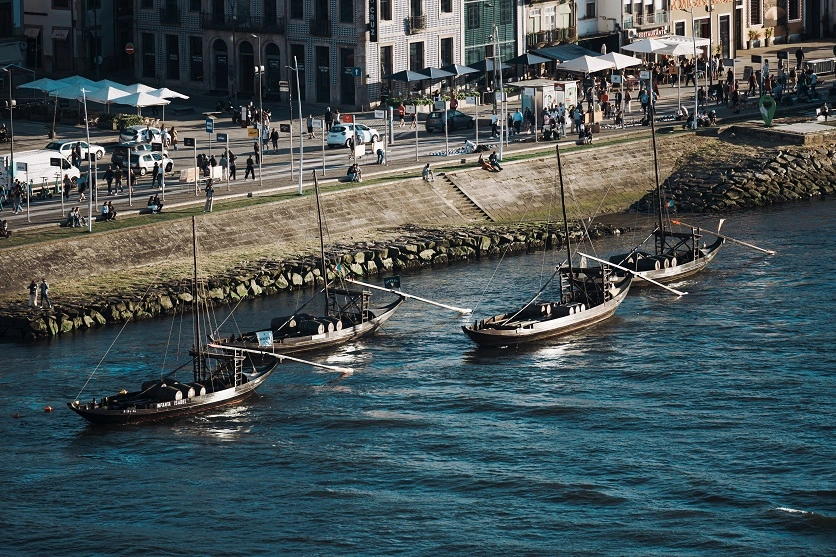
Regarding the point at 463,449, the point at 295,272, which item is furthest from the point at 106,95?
the point at 463,449

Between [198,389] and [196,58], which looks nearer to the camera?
[198,389]

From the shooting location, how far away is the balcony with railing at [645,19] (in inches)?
5251

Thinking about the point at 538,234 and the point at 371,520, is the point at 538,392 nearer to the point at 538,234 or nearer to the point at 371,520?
the point at 371,520

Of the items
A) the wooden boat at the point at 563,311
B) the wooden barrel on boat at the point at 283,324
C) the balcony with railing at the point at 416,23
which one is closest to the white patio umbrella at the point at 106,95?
the balcony with railing at the point at 416,23

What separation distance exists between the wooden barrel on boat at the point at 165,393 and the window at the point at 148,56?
214 ft

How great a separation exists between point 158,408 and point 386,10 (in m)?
57.1

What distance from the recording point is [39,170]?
95562 mm

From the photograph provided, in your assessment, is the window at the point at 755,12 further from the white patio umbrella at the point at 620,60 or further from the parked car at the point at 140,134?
the parked car at the point at 140,134

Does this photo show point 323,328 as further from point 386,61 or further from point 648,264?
point 386,61

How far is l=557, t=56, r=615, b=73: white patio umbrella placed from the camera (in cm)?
11850

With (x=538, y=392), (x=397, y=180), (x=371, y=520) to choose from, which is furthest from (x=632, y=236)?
(x=371, y=520)

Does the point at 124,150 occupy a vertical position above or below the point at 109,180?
above

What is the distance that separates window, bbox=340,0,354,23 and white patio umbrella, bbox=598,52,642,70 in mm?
17749

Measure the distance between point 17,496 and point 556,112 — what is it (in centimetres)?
6157
